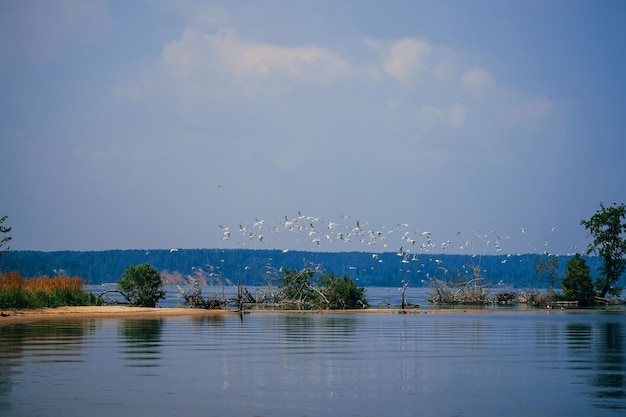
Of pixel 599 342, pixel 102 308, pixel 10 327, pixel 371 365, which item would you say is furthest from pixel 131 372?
pixel 102 308

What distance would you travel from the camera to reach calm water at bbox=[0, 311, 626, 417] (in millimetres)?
19844

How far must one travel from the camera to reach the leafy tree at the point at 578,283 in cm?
7875

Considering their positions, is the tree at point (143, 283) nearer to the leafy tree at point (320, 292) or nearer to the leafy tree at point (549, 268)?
the leafy tree at point (320, 292)

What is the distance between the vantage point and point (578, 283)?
259 feet

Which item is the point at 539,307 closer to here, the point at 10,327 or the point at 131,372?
the point at 10,327

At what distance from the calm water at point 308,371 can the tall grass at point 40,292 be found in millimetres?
8872

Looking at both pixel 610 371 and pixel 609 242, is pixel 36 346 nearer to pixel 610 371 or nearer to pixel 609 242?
pixel 610 371

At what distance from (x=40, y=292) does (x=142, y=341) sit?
877 inches

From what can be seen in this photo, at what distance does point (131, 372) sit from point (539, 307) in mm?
57501

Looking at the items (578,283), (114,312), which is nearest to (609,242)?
(578,283)

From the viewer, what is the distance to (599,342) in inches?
1452

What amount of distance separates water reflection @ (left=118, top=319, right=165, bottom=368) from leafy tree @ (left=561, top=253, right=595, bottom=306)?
4297 cm

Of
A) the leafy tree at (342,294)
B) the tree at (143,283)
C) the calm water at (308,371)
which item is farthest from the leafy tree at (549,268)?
the calm water at (308,371)

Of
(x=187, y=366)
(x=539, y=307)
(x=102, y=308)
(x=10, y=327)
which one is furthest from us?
(x=539, y=307)
